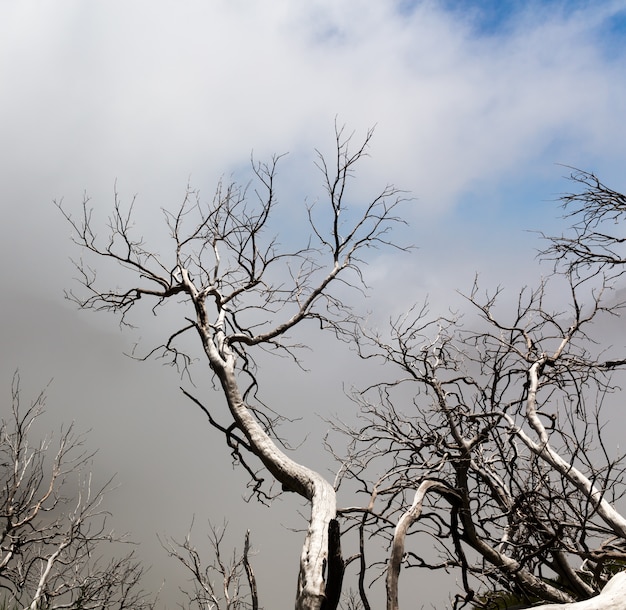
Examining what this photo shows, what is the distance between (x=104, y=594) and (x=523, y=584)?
403 inches

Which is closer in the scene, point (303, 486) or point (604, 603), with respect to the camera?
point (604, 603)

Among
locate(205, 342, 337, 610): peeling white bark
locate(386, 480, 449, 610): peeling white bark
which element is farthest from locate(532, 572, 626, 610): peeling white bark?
locate(205, 342, 337, 610): peeling white bark

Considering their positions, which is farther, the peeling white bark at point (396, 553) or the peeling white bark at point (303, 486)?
Result: the peeling white bark at point (303, 486)

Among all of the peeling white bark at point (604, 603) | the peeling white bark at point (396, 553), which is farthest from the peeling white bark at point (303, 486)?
the peeling white bark at point (604, 603)

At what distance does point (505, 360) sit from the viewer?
271 inches

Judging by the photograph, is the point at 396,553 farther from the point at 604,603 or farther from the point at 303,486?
the point at 604,603

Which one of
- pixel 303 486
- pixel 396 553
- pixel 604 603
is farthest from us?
pixel 303 486

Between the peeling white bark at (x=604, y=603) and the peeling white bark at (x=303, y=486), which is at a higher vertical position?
the peeling white bark at (x=303, y=486)

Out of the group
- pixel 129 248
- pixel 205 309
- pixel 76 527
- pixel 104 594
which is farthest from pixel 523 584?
pixel 104 594

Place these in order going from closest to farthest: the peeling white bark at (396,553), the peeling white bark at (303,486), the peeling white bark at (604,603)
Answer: the peeling white bark at (604,603)
the peeling white bark at (396,553)
the peeling white bark at (303,486)

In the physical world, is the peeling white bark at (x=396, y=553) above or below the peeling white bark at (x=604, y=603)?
above


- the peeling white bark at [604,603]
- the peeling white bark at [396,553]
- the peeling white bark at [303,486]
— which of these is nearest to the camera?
the peeling white bark at [604,603]

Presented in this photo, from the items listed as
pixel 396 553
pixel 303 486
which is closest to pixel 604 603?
pixel 396 553

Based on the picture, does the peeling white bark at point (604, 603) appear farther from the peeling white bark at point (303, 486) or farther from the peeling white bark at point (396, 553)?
the peeling white bark at point (303, 486)
